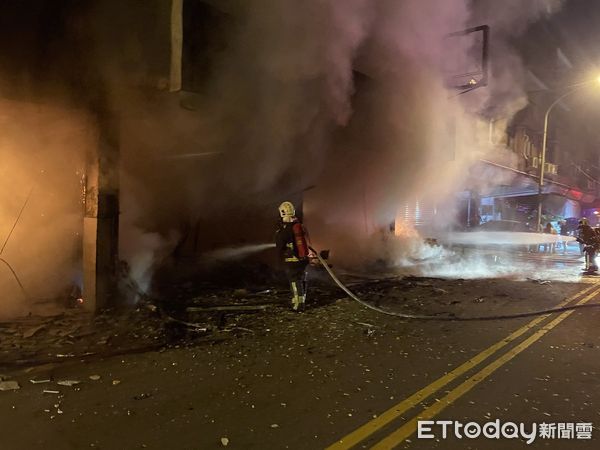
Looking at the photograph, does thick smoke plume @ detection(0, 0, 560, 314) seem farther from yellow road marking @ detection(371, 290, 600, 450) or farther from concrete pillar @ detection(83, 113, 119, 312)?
yellow road marking @ detection(371, 290, 600, 450)

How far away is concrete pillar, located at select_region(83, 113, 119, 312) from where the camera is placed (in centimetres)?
593

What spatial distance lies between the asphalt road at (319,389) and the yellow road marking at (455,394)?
0.01 meters

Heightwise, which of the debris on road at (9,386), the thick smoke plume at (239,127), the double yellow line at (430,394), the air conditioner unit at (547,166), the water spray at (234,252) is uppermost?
the air conditioner unit at (547,166)

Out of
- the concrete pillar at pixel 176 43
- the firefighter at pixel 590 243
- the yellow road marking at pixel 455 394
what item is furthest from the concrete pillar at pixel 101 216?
the firefighter at pixel 590 243

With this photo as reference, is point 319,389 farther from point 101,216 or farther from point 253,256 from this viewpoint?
point 253,256

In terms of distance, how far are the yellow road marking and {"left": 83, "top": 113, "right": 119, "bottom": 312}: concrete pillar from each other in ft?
14.1

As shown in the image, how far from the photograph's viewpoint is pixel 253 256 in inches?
376

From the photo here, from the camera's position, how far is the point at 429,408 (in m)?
3.30

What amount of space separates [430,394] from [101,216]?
440 centimetres

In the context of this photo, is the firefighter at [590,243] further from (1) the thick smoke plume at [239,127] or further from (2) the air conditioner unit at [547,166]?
(2) the air conditioner unit at [547,166]

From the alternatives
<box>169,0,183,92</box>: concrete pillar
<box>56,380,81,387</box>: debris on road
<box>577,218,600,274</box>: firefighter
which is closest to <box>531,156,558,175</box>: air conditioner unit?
<box>577,218,600,274</box>: firefighter

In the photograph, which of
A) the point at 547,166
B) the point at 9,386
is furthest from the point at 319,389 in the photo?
the point at 547,166

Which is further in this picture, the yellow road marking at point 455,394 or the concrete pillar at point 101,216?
the concrete pillar at point 101,216

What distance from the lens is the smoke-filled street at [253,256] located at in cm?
328
